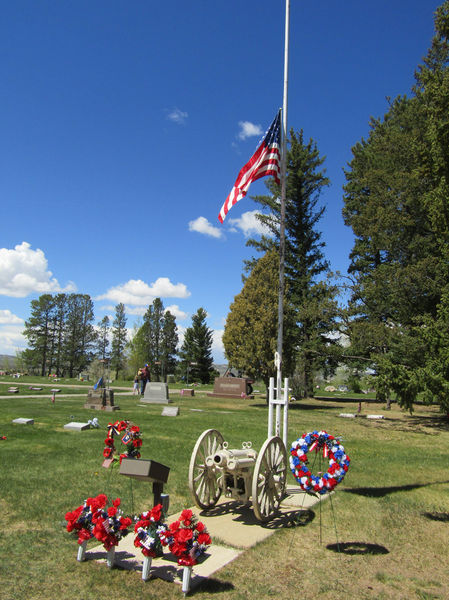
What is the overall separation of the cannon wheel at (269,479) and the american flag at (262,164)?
4294mm

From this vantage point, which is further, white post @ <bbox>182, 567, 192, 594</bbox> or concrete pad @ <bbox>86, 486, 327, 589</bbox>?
concrete pad @ <bbox>86, 486, 327, 589</bbox>

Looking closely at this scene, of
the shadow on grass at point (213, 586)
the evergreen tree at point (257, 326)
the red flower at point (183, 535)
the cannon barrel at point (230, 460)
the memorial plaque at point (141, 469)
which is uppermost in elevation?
the evergreen tree at point (257, 326)

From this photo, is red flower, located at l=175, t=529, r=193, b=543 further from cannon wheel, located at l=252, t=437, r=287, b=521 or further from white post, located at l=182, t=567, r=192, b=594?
cannon wheel, located at l=252, t=437, r=287, b=521

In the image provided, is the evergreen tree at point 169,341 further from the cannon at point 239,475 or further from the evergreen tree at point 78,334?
the cannon at point 239,475

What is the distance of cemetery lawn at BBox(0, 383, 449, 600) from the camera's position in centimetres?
413

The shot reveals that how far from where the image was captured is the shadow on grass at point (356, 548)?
5160 mm

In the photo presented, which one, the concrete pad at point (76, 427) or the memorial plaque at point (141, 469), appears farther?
the concrete pad at point (76, 427)

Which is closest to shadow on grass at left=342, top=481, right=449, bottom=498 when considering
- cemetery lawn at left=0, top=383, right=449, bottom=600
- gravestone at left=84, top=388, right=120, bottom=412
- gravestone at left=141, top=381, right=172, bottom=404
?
cemetery lawn at left=0, top=383, right=449, bottom=600

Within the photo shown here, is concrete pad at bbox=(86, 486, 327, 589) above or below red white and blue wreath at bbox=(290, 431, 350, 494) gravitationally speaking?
below

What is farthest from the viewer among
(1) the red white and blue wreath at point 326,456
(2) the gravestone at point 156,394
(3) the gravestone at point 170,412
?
(2) the gravestone at point 156,394

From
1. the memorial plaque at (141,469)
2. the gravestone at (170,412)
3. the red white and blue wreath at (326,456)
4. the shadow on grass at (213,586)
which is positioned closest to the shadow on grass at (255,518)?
the red white and blue wreath at (326,456)

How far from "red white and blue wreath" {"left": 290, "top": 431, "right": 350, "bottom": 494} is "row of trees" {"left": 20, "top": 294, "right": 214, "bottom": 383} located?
195 ft

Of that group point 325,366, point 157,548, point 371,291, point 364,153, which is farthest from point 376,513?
point 364,153

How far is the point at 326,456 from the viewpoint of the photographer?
5281 millimetres
